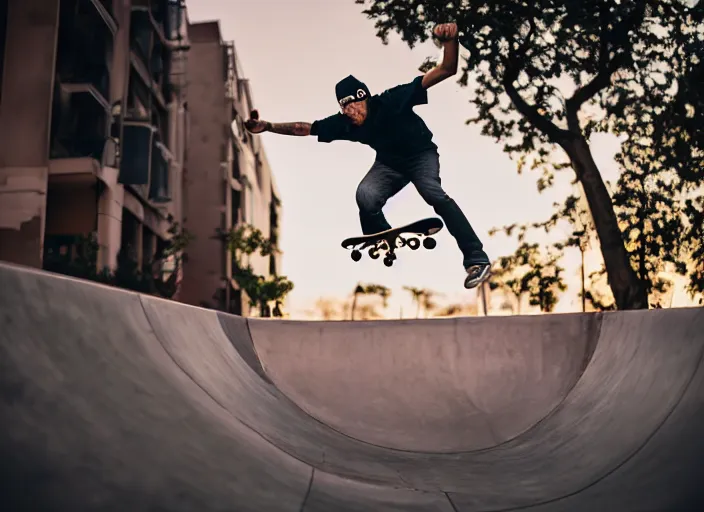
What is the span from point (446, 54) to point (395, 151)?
1.20 metres

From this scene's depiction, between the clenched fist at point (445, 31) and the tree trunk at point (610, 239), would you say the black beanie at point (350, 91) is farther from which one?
the tree trunk at point (610, 239)

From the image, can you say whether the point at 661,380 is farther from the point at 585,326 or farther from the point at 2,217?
the point at 2,217

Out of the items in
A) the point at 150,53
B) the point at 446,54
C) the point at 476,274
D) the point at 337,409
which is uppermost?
the point at 150,53

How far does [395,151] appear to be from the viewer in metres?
6.73

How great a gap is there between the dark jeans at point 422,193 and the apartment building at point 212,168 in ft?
93.7

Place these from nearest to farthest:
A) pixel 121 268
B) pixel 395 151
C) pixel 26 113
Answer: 1. pixel 395 151
2. pixel 26 113
3. pixel 121 268

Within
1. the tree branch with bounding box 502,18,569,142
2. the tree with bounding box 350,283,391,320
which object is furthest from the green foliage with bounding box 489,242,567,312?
the tree with bounding box 350,283,391,320

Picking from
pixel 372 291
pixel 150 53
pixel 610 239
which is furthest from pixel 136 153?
pixel 372 291

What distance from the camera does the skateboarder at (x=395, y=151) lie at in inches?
260

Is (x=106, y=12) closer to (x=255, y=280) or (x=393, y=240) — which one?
(x=393, y=240)

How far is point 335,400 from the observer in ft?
16.0

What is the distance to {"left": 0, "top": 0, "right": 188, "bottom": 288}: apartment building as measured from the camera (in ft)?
52.6

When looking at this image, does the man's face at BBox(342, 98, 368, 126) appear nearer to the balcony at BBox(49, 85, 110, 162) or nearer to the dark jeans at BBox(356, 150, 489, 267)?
the dark jeans at BBox(356, 150, 489, 267)

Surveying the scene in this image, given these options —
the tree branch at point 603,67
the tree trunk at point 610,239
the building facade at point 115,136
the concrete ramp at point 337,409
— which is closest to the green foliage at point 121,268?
the building facade at point 115,136
